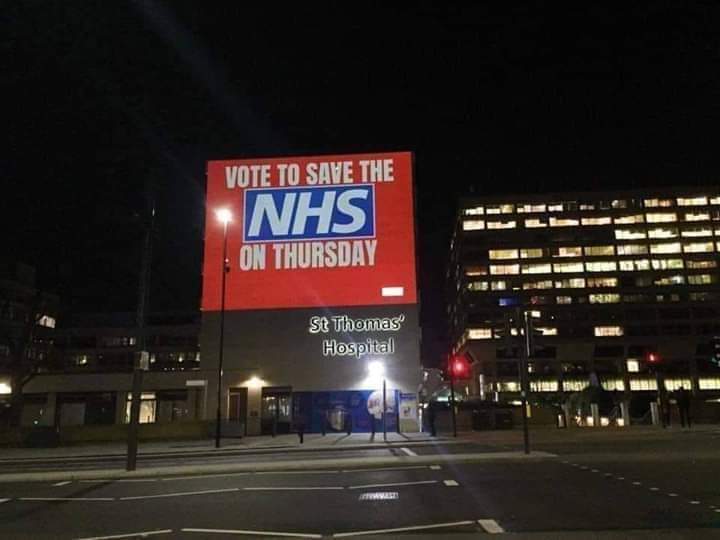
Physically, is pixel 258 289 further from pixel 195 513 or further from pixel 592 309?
pixel 592 309

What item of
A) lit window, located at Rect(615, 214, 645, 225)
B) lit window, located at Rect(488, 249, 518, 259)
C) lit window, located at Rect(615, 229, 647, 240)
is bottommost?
lit window, located at Rect(488, 249, 518, 259)

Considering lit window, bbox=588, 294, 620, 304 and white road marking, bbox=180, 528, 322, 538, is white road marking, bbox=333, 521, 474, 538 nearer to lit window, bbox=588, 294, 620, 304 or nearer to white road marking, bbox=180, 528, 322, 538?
white road marking, bbox=180, 528, 322, 538

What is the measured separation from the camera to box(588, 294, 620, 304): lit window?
133250mm

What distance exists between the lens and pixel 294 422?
146ft

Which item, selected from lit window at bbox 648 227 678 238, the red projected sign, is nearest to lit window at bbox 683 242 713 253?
lit window at bbox 648 227 678 238

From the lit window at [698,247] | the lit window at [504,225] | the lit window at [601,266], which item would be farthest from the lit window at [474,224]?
the lit window at [698,247]

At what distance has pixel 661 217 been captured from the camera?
13838 cm

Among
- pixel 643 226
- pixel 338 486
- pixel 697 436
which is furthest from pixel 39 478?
pixel 643 226

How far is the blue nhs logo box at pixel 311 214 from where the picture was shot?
45.4 metres

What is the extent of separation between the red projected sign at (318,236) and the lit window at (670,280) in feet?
343

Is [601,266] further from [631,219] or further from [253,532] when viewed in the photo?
[253,532]

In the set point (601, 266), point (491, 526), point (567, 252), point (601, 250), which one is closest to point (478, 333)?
point (567, 252)

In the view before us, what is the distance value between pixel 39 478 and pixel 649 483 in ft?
50.4

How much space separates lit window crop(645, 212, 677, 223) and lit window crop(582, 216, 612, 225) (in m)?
8.10
